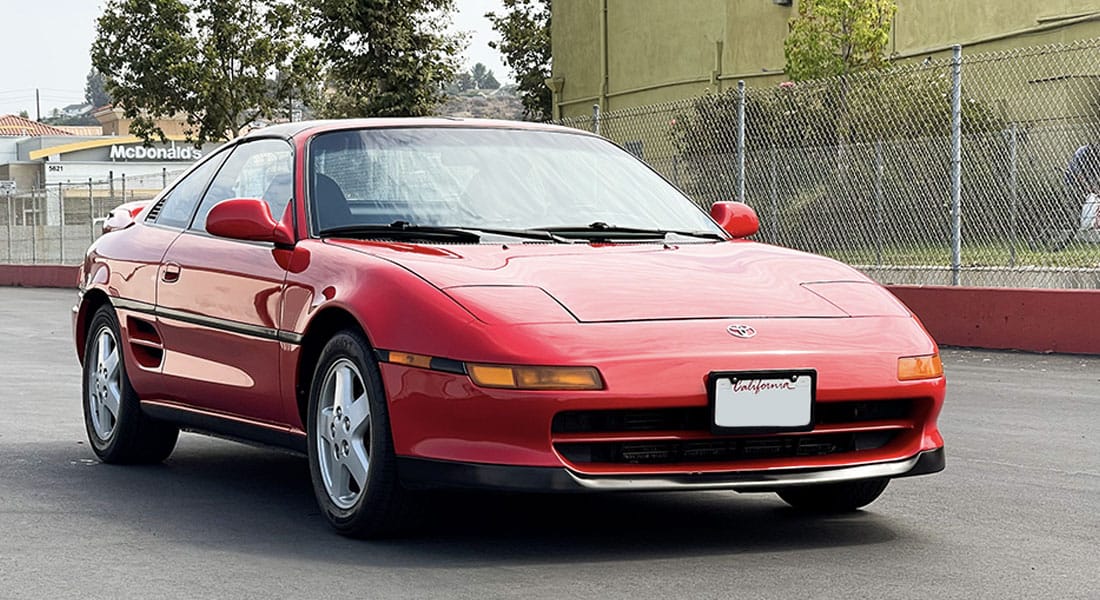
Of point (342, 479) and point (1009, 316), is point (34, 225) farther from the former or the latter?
point (342, 479)

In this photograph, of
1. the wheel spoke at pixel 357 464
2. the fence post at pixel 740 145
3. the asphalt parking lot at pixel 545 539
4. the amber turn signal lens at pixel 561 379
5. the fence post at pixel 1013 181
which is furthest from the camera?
the fence post at pixel 740 145

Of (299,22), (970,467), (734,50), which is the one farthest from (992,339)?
(299,22)

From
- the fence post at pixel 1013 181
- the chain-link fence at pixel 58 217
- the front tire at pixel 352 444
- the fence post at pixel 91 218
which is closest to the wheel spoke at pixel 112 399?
the front tire at pixel 352 444

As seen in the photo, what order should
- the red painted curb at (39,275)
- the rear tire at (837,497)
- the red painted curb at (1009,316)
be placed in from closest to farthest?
the rear tire at (837,497)
the red painted curb at (1009,316)
the red painted curb at (39,275)

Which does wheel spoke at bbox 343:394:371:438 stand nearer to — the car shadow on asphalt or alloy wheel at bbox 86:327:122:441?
the car shadow on asphalt

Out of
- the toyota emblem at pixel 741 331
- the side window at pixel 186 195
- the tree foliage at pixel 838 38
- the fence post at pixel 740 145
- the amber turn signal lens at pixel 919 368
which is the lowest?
the amber turn signal lens at pixel 919 368

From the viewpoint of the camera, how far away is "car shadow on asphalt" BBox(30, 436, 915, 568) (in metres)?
5.39

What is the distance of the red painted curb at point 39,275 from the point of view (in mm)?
32594

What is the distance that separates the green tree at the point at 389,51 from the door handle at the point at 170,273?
3218 centimetres

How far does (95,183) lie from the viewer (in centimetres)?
3192

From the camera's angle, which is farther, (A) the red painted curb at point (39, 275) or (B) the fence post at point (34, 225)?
(B) the fence post at point (34, 225)

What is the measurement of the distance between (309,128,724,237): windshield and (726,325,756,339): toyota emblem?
1.11 metres

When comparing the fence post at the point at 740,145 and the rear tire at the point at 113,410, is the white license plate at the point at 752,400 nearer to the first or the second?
the rear tire at the point at 113,410

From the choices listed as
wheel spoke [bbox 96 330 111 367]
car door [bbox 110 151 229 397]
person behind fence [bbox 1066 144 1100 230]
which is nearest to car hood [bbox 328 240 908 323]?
car door [bbox 110 151 229 397]
